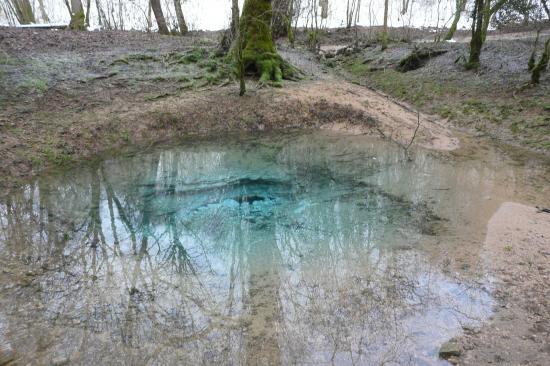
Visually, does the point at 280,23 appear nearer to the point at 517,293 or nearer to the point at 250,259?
the point at 250,259

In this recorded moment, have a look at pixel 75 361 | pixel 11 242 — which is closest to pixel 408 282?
pixel 75 361

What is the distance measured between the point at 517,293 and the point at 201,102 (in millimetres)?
9148

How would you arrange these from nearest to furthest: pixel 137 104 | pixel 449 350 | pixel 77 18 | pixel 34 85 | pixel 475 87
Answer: pixel 449 350
pixel 34 85
pixel 137 104
pixel 475 87
pixel 77 18

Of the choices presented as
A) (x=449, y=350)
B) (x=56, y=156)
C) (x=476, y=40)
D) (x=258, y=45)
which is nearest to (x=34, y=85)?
(x=56, y=156)

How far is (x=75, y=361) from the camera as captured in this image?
354 centimetres

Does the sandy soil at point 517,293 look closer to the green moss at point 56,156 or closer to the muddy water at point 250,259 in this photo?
the muddy water at point 250,259

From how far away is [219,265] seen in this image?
509 cm

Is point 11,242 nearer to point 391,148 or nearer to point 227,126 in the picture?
point 227,126

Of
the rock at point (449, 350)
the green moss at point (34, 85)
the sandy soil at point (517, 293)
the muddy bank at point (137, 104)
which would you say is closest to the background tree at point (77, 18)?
the muddy bank at point (137, 104)

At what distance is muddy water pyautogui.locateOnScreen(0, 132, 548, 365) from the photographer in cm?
378

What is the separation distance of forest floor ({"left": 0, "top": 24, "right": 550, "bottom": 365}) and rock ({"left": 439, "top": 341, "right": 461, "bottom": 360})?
7.19ft

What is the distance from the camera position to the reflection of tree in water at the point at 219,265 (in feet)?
12.5

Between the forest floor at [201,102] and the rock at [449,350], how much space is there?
7.19ft

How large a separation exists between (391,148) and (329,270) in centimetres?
545
